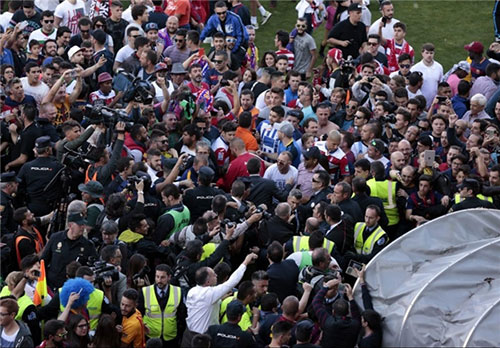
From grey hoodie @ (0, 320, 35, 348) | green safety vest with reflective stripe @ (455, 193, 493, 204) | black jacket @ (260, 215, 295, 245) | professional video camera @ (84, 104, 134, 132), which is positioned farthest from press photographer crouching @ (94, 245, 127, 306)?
green safety vest with reflective stripe @ (455, 193, 493, 204)

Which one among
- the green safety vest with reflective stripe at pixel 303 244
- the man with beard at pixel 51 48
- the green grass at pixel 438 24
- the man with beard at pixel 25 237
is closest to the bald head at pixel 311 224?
the green safety vest with reflective stripe at pixel 303 244

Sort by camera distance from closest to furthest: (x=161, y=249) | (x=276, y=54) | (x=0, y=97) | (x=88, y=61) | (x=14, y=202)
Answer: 1. (x=161, y=249)
2. (x=14, y=202)
3. (x=0, y=97)
4. (x=88, y=61)
5. (x=276, y=54)

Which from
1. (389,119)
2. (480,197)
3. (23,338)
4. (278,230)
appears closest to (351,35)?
(389,119)

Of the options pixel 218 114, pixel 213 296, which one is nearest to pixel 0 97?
pixel 218 114

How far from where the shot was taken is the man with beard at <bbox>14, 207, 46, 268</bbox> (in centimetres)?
1069

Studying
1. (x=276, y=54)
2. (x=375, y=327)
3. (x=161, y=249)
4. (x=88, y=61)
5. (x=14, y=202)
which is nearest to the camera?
(x=375, y=327)

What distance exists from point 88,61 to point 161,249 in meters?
5.20

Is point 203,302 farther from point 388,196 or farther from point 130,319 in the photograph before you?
point 388,196

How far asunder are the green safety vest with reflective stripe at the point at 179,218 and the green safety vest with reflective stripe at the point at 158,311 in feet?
4.45

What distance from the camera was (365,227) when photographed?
36.4 feet

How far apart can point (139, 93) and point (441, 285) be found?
546 cm

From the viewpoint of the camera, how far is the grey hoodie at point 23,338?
8.96m

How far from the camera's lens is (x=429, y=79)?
15.6m

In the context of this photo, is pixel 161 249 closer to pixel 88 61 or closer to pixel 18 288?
pixel 18 288
